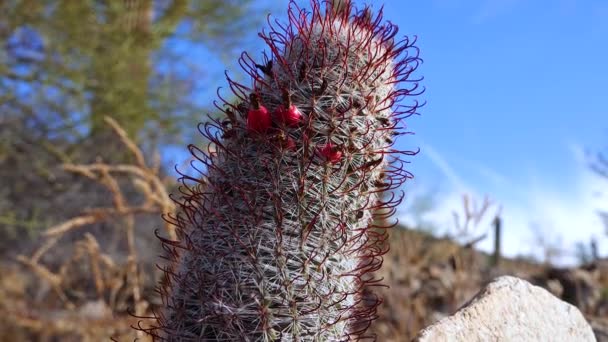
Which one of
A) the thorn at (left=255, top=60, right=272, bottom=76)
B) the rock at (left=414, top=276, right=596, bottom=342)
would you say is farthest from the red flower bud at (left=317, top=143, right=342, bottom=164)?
the rock at (left=414, top=276, right=596, bottom=342)

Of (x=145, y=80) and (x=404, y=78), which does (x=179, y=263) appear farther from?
(x=145, y=80)

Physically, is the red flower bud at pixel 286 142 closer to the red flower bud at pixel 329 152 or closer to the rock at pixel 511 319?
the red flower bud at pixel 329 152

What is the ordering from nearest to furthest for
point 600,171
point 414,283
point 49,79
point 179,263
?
1. point 179,263
2. point 414,283
3. point 49,79
4. point 600,171

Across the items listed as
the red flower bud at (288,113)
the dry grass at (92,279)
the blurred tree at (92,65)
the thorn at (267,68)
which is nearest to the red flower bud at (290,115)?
the red flower bud at (288,113)

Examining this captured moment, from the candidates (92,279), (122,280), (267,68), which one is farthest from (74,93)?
(267,68)

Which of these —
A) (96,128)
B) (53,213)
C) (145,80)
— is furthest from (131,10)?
(53,213)

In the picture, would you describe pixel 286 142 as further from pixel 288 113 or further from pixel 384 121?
pixel 384 121
